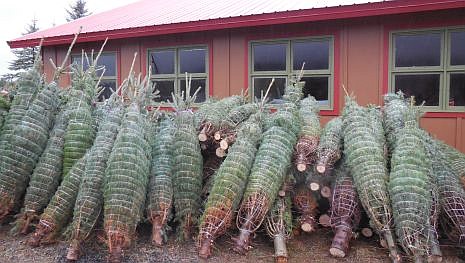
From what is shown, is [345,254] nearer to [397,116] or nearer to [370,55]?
[397,116]

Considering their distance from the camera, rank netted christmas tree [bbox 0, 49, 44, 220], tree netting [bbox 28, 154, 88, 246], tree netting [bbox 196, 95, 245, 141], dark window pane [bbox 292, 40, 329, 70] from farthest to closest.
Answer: dark window pane [bbox 292, 40, 329, 70], tree netting [bbox 196, 95, 245, 141], netted christmas tree [bbox 0, 49, 44, 220], tree netting [bbox 28, 154, 88, 246]

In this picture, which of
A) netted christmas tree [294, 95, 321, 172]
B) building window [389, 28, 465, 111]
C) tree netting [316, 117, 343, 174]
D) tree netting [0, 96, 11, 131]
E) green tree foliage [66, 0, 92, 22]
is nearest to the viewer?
tree netting [316, 117, 343, 174]

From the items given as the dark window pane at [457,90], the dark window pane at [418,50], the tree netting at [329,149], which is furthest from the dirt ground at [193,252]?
the dark window pane at [418,50]

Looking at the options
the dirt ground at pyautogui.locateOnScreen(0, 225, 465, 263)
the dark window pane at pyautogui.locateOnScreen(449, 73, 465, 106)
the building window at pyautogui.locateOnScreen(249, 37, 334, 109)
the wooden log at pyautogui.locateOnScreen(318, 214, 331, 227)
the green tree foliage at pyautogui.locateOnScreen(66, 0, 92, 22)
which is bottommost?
the dirt ground at pyautogui.locateOnScreen(0, 225, 465, 263)

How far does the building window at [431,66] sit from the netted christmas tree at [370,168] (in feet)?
7.93

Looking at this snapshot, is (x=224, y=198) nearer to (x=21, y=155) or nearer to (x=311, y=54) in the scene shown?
(x=21, y=155)

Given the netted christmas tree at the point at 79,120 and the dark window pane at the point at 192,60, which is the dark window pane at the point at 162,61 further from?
the netted christmas tree at the point at 79,120

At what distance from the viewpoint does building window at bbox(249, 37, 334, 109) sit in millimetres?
7742

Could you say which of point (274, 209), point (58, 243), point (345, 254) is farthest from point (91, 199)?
point (345, 254)

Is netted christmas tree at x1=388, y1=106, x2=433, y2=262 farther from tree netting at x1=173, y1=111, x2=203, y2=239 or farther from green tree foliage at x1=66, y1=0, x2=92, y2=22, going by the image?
green tree foliage at x1=66, y1=0, x2=92, y2=22

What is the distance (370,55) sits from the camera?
7.35 m

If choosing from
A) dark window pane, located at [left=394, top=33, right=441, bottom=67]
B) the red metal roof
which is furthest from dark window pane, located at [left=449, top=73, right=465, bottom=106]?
the red metal roof

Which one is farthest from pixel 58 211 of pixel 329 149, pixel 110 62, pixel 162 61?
pixel 110 62

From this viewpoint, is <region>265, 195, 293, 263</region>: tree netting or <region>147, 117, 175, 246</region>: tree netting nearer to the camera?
<region>265, 195, 293, 263</region>: tree netting
